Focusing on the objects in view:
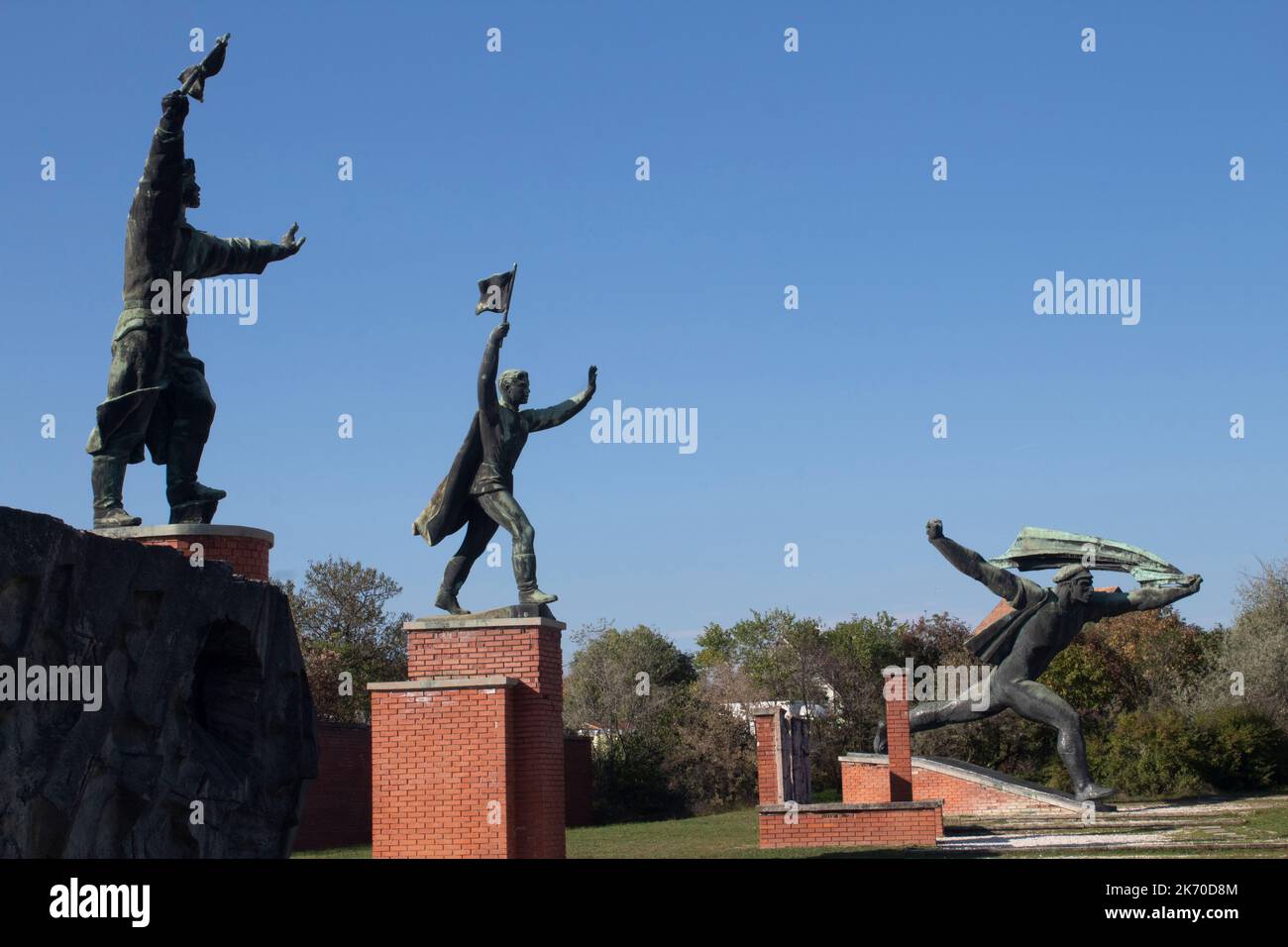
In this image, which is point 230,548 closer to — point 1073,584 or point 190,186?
point 190,186

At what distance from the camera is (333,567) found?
4191 cm

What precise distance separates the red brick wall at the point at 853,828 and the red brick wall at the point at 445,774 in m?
6.31

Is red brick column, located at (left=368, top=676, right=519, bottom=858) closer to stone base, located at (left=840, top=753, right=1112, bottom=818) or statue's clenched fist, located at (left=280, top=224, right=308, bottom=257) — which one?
statue's clenched fist, located at (left=280, top=224, right=308, bottom=257)

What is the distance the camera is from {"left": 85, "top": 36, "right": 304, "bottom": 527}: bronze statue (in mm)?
11742

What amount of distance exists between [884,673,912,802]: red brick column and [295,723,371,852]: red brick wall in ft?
31.4

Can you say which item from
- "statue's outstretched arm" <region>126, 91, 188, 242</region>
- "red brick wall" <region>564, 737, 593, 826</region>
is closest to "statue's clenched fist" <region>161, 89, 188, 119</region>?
"statue's outstretched arm" <region>126, 91, 188, 242</region>

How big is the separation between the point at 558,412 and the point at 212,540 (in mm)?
4432

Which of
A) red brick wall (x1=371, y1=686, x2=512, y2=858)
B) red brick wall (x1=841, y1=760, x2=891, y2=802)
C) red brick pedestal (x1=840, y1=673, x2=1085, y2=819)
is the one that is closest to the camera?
red brick wall (x1=371, y1=686, x2=512, y2=858)

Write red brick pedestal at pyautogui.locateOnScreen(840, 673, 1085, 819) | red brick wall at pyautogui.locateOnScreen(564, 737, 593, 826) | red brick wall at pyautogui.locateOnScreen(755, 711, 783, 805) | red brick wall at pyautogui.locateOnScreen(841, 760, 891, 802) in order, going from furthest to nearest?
red brick wall at pyautogui.locateOnScreen(564, 737, 593, 826) → red brick wall at pyautogui.locateOnScreen(841, 760, 891, 802) → red brick pedestal at pyautogui.locateOnScreen(840, 673, 1085, 819) → red brick wall at pyautogui.locateOnScreen(755, 711, 783, 805)

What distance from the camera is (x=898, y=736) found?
22.9 m

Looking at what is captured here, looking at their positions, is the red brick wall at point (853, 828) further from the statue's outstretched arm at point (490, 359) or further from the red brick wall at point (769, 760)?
the statue's outstretched arm at point (490, 359)

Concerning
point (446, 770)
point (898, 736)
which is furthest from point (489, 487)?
point (898, 736)

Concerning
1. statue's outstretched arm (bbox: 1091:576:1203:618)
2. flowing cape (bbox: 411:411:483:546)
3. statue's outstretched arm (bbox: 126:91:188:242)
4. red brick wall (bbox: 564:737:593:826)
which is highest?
statue's outstretched arm (bbox: 126:91:188:242)
